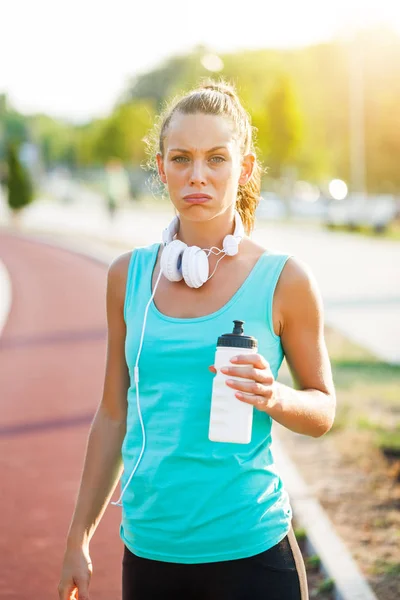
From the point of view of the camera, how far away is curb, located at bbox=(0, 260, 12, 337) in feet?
51.8

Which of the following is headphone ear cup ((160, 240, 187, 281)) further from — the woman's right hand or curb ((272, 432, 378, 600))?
curb ((272, 432, 378, 600))

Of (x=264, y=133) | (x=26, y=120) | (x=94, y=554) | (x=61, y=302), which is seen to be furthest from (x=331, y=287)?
(x=26, y=120)

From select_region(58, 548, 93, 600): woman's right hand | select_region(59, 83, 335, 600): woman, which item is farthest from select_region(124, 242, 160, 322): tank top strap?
select_region(58, 548, 93, 600): woman's right hand

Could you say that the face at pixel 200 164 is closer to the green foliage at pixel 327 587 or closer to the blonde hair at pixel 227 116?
the blonde hair at pixel 227 116

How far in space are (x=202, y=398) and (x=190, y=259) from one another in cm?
33

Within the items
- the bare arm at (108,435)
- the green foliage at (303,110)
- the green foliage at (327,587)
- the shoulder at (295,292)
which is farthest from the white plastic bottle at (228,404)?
the green foliage at (303,110)

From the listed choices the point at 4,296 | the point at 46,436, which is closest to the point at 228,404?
the point at 46,436

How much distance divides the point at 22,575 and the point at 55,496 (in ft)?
4.10

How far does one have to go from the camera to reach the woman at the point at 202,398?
2.11 metres

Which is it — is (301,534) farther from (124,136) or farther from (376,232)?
(124,136)

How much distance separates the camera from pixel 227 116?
2299 millimetres

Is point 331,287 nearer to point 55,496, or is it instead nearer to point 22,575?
point 55,496

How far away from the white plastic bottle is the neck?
45 centimetres

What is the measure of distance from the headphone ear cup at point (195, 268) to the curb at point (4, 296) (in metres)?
12.2
